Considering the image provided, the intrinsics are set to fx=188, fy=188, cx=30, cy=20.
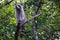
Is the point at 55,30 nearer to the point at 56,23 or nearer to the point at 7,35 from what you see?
the point at 56,23

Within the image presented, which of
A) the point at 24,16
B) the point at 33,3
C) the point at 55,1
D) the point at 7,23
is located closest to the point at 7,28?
the point at 7,23

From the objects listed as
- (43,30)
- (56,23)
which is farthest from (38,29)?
(56,23)

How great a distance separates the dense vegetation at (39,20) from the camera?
215 inches

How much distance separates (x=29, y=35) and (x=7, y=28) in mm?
759

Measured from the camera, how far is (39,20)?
608 cm

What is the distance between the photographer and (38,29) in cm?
649

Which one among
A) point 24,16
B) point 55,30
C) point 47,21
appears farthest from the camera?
point 55,30

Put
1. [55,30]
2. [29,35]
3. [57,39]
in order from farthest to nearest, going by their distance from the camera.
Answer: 1. [57,39]
2. [55,30]
3. [29,35]

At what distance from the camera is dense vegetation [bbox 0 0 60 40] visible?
17.9ft

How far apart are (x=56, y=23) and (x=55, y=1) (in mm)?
1000

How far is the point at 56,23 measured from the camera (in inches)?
257

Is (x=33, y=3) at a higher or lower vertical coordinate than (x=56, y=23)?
higher

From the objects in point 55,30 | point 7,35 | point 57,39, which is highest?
point 7,35

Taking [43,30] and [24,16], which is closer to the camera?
[24,16]
